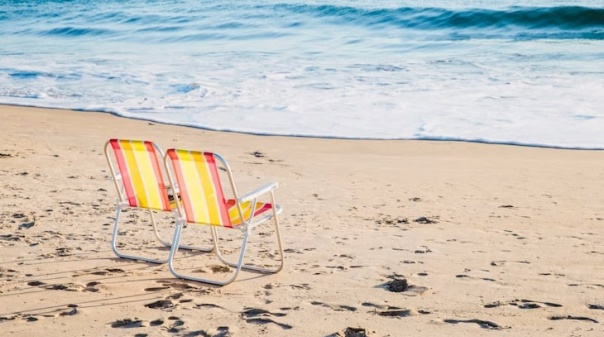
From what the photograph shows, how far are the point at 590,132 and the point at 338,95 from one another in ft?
14.7

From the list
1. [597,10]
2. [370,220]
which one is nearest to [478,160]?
[370,220]

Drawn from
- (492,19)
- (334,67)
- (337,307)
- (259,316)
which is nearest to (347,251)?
(337,307)

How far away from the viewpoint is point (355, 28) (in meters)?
24.2

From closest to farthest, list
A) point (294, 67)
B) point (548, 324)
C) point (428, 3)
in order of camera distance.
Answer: point (548, 324)
point (294, 67)
point (428, 3)

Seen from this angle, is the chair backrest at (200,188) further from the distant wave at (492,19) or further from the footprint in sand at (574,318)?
the distant wave at (492,19)

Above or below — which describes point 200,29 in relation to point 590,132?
above

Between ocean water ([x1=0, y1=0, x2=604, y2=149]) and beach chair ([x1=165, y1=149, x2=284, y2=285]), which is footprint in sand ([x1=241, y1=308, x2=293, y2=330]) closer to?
beach chair ([x1=165, y1=149, x2=284, y2=285])

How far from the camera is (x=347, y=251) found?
566 cm

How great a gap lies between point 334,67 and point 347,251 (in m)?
11.5

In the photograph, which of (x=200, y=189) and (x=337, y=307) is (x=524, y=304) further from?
(x=200, y=189)

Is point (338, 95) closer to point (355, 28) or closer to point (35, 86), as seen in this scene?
point (35, 86)

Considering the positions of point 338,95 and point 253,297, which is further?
point 338,95

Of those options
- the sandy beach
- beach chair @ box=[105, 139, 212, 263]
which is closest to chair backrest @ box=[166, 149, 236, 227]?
beach chair @ box=[105, 139, 212, 263]

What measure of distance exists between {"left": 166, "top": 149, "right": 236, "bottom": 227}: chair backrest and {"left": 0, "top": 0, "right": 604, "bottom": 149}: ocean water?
5.77 metres
